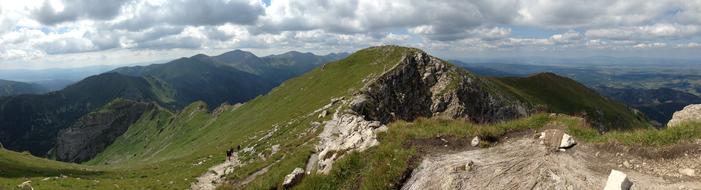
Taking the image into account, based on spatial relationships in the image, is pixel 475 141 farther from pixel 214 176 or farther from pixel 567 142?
pixel 214 176

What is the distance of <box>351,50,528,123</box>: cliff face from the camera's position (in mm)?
80281

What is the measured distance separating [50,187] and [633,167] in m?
40.8

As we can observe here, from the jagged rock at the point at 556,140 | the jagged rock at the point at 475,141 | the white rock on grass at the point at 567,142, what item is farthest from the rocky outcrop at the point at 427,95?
the white rock on grass at the point at 567,142

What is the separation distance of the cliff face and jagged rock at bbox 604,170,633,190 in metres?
59.0

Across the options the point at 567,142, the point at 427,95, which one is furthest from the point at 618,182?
the point at 427,95

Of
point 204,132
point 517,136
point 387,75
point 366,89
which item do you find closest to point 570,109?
point 387,75

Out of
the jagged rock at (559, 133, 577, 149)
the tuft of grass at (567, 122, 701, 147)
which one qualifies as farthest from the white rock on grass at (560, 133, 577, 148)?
the tuft of grass at (567, 122, 701, 147)

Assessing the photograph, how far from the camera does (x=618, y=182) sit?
12.1m

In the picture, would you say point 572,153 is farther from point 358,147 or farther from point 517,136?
point 358,147

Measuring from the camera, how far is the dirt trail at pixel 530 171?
1302 cm

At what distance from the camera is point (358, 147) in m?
19.1

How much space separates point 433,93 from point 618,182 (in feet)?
249

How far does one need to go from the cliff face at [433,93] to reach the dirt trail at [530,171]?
2172 inches

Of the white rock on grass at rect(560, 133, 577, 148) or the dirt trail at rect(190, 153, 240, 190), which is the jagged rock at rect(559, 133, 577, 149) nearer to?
the white rock on grass at rect(560, 133, 577, 148)
